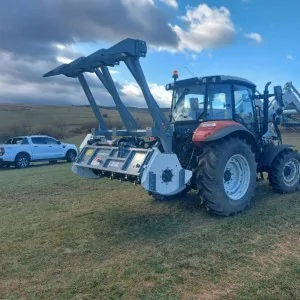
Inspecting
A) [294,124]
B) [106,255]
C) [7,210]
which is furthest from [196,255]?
[294,124]

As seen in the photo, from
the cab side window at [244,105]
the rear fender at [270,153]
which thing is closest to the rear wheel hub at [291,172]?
the rear fender at [270,153]

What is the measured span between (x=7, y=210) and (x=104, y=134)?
2.58 metres

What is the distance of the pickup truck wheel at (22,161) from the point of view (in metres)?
19.4

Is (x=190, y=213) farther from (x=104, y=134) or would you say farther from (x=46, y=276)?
(x=46, y=276)

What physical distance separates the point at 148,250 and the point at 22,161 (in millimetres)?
16291

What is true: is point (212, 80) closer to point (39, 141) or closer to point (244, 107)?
point (244, 107)

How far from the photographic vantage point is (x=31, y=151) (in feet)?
65.9

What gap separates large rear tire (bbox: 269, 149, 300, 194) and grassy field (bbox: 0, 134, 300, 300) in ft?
0.92

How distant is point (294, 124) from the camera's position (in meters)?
10.6

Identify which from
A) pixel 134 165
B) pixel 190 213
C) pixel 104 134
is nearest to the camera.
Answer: pixel 134 165

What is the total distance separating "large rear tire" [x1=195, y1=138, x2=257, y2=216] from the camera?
6.12 metres

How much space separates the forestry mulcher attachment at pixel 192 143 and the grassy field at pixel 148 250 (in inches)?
23.8

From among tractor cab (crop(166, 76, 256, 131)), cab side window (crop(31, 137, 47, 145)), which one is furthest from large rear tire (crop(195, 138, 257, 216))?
cab side window (crop(31, 137, 47, 145))

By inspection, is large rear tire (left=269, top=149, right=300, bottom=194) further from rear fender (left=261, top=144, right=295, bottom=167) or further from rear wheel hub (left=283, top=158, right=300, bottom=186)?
Answer: rear fender (left=261, top=144, right=295, bottom=167)
